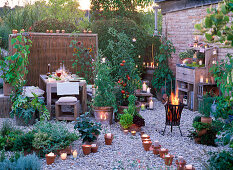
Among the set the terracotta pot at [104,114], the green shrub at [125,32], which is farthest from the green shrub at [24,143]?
the green shrub at [125,32]

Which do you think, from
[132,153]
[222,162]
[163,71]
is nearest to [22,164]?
[132,153]

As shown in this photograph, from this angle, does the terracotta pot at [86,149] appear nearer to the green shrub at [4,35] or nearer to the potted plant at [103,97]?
the potted plant at [103,97]

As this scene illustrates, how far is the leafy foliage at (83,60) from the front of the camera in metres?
8.82

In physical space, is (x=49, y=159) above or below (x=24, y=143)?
below

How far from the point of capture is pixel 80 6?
18.6 m

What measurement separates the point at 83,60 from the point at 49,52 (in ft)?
3.01

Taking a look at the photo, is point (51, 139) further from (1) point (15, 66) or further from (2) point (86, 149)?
(1) point (15, 66)

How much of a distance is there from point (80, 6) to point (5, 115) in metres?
12.5

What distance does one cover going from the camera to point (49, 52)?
28.6 ft

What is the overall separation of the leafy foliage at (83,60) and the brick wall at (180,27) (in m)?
2.69

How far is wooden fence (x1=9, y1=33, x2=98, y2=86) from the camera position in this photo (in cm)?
855

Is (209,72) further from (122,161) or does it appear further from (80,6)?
(80,6)

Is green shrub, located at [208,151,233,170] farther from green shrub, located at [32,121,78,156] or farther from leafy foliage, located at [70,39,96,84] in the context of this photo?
leafy foliage, located at [70,39,96,84]

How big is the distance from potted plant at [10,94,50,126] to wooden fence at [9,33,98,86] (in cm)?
206
